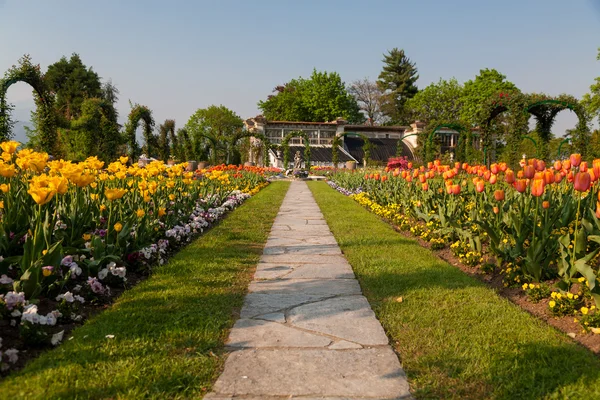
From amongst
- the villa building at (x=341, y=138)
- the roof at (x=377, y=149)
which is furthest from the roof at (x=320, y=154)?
the roof at (x=377, y=149)

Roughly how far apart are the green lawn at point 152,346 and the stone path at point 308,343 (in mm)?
138

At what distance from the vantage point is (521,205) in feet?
14.6

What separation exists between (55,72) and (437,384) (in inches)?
2010

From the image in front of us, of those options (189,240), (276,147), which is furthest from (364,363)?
(276,147)

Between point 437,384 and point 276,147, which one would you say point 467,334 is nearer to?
point 437,384

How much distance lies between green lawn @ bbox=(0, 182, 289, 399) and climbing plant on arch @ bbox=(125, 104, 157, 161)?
16829 mm

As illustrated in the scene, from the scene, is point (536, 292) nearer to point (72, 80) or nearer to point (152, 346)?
point (152, 346)

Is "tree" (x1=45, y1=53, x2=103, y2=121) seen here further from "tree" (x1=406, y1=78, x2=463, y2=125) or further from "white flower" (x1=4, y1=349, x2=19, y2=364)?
"white flower" (x1=4, y1=349, x2=19, y2=364)

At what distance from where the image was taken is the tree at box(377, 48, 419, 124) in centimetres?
6319

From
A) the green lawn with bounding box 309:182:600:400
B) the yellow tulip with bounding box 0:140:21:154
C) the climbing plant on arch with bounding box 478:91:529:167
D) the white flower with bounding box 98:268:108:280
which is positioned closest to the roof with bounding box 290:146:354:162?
Result: the climbing plant on arch with bounding box 478:91:529:167

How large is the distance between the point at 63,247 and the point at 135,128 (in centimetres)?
1875

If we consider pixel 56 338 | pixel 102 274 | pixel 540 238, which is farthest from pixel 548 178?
pixel 56 338

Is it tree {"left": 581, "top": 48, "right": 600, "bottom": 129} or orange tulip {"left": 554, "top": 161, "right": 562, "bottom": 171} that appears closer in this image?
orange tulip {"left": 554, "top": 161, "right": 562, "bottom": 171}

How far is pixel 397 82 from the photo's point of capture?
65.8m
